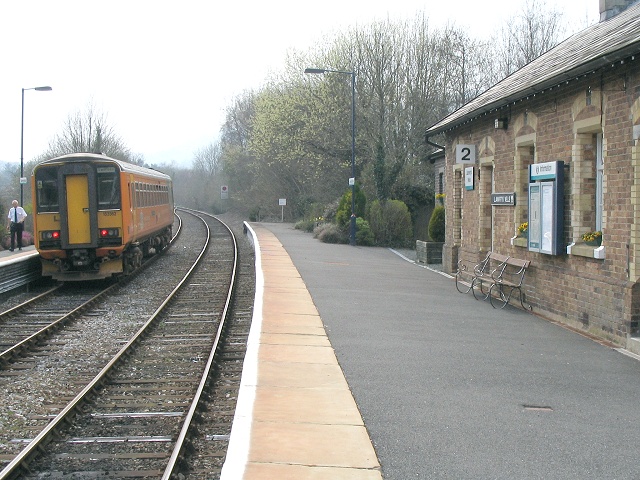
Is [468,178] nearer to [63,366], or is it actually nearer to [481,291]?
[481,291]

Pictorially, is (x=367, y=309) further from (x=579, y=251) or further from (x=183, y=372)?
(x=183, y=372)

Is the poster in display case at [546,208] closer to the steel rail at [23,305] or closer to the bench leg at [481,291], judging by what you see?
the bench leg at [481,291]

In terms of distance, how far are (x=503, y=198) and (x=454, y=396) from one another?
26.5 ft

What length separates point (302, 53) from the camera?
4131 cm

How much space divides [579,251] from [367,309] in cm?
361

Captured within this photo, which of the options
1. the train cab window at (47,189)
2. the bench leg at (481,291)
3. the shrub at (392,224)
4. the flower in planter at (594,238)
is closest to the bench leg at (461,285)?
the bench leg at (481,291)

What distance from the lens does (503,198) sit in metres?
14.9

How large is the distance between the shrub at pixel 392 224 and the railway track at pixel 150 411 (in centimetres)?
1921

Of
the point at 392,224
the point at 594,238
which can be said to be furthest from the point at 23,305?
the point at 392,224

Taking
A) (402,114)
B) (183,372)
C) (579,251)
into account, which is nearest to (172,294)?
(183,372)

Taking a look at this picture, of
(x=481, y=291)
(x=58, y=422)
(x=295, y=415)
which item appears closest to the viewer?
(x=295, y=415)

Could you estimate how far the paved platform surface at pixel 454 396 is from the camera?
5.62 m

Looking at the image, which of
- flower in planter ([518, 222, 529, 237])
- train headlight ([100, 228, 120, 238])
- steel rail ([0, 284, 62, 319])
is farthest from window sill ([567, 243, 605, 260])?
train headlight ([100, 228, 120, 238])

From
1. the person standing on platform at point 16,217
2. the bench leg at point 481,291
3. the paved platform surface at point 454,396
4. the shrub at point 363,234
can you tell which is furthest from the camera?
the shrub at point 363,234
